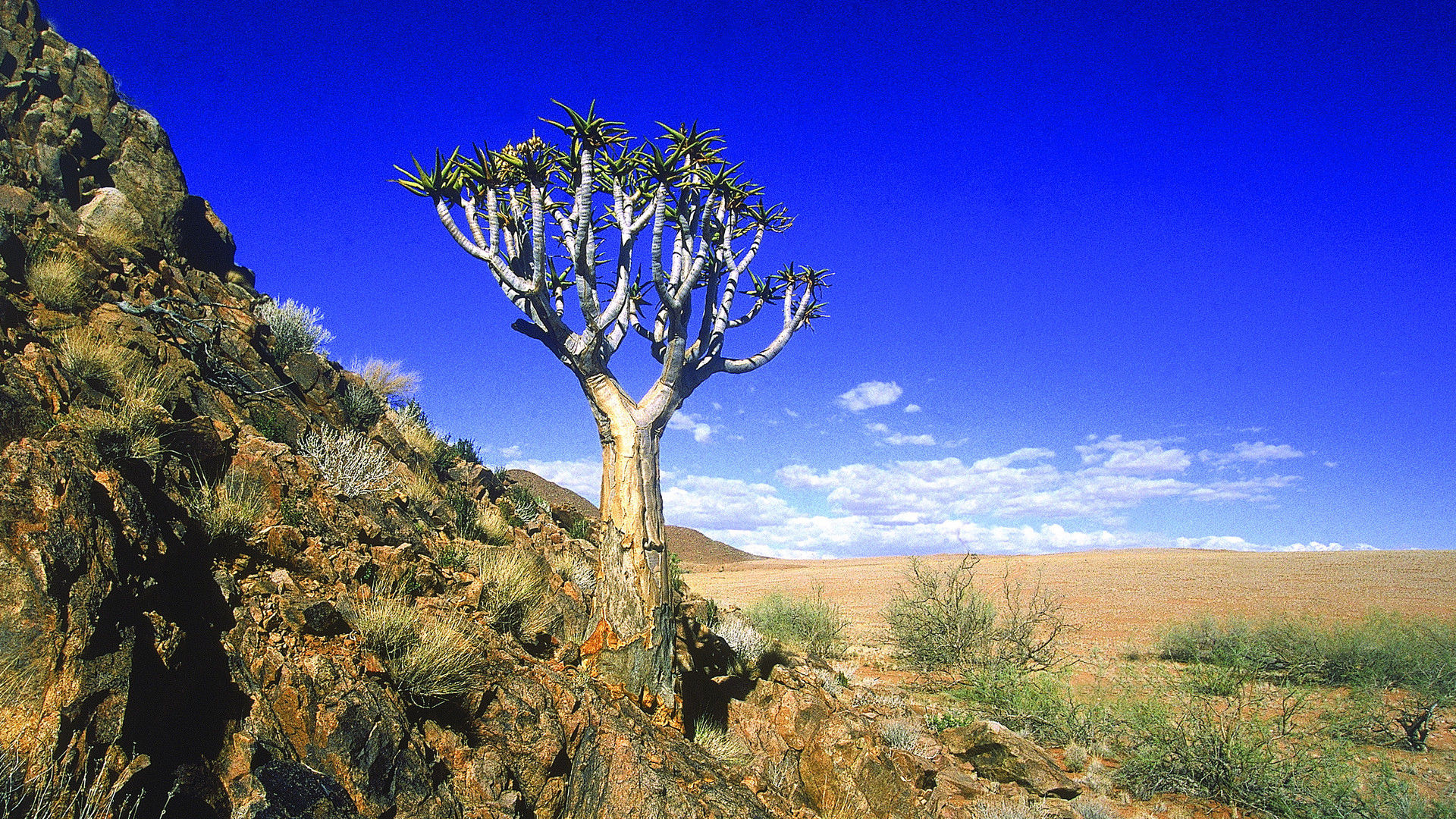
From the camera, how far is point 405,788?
4.32 m

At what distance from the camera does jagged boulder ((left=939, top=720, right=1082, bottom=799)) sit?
757cm

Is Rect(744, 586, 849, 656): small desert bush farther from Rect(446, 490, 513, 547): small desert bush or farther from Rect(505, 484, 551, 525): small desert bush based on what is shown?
Rect(446, 490, 513, 547): small desert bush

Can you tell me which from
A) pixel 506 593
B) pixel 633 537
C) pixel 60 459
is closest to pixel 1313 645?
pixel 633 537

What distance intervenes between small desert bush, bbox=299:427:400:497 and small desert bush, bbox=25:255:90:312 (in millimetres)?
2750

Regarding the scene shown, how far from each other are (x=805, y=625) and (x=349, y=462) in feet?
33.5

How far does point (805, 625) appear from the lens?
50.1 ft

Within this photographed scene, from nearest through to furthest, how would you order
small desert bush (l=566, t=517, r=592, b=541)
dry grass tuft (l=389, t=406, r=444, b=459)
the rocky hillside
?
the rocky hillside → dry grass tuft (l=389, t=406, r=444, b=459) → small desert bush (l=566, t=517, r=592, b=541)

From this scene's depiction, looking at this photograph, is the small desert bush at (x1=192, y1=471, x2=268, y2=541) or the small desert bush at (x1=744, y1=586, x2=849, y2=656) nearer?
the small desert bush at (x1=192, y1=471, x2=268, y2=541)

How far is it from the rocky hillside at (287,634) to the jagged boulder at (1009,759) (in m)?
0.04

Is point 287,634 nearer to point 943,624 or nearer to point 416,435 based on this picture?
point 416,435

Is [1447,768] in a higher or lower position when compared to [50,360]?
lower

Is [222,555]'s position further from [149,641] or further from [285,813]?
[285,813]

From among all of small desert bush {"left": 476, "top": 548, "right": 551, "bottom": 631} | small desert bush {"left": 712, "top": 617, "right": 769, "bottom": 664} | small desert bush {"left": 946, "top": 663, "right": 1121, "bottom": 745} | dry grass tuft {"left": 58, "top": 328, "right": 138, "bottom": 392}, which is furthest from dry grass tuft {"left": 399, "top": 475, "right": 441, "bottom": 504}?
small desert bush {"left": 946, "top": 663, "right": 1121, "bottom": 745}

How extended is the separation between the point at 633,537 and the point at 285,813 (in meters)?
3.90
